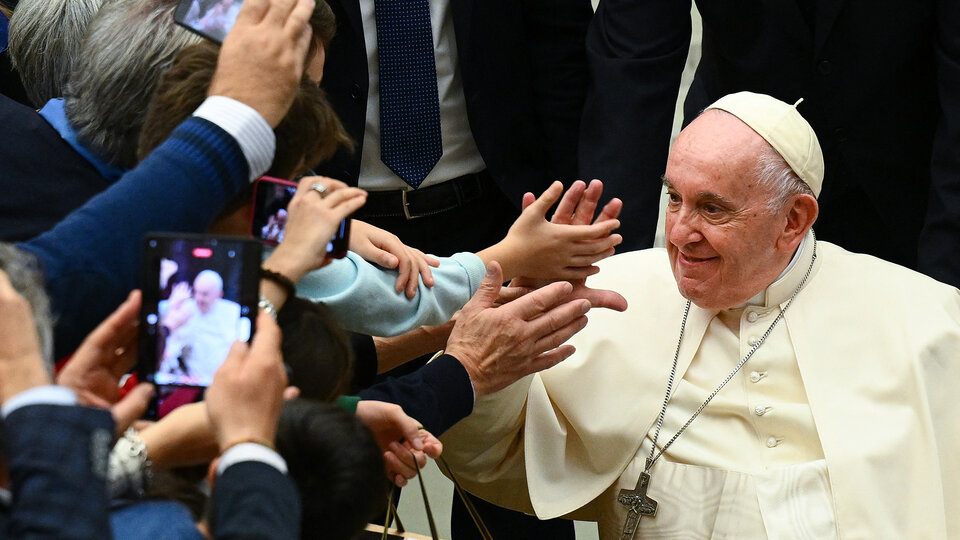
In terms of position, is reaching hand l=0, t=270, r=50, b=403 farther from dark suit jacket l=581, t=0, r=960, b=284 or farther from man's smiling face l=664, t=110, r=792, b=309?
dark suit jacket l=581, t=0, r=960, b=284

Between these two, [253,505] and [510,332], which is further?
[510,332]

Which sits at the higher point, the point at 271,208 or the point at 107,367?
the point at 271,208

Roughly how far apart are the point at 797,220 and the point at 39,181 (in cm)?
171

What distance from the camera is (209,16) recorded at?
197 cm

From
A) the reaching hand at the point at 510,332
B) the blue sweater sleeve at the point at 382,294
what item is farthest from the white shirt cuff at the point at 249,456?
the reaching hand at the point at 510,332

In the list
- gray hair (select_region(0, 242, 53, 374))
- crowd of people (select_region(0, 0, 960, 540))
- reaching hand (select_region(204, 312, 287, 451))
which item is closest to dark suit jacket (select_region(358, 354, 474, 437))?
crowd of people (select_region(0, 0, 960, 540))

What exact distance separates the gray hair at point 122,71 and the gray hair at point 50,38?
0.28m

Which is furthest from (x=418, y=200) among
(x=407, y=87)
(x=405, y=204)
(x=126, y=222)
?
(x=126, y=222)

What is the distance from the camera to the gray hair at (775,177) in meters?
2.95

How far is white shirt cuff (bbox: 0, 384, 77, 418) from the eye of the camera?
1.37 meters

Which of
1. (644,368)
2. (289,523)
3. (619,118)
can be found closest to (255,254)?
(289,523)

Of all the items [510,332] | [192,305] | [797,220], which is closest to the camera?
[192,305]

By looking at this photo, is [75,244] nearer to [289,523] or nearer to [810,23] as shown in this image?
[289,523]

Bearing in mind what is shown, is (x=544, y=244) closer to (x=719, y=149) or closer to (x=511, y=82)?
(x=719, y=149)
